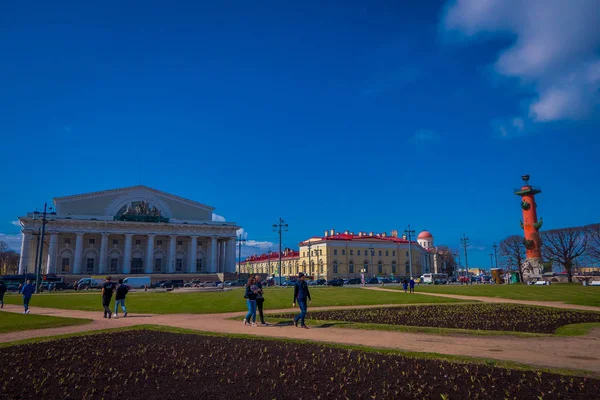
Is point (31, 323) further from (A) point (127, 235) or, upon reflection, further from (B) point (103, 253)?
(B) point (103, 253)

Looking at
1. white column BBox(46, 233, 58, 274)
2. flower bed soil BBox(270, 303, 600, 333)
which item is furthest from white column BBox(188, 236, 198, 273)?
flower bed soil BBox(270, 303, 600, 333)

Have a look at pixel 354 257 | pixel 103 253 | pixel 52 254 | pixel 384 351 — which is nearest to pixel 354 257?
pixel 354 257

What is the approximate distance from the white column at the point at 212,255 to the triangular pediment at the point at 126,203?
7.53 metres

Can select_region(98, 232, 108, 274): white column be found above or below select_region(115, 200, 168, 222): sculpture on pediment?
below

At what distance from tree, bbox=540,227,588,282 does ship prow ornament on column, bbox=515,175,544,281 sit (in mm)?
4451

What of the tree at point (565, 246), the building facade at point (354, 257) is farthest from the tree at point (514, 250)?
the building facade at point (354, 257)

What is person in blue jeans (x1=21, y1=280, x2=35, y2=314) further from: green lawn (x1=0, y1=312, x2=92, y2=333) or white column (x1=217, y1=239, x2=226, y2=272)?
white column (x1=217, y1=239, x2=226, y2=272)

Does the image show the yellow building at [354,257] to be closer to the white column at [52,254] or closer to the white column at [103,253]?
the white column at [103,253]

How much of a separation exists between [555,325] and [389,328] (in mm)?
6886

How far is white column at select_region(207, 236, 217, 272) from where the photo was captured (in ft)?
311

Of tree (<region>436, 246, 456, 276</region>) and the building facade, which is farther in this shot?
tree (<region>436, 246, 456, 276</region>)

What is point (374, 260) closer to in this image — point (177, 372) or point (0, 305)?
point (0, 305)

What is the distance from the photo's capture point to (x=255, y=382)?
7.61 metres

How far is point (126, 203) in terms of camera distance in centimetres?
9069
